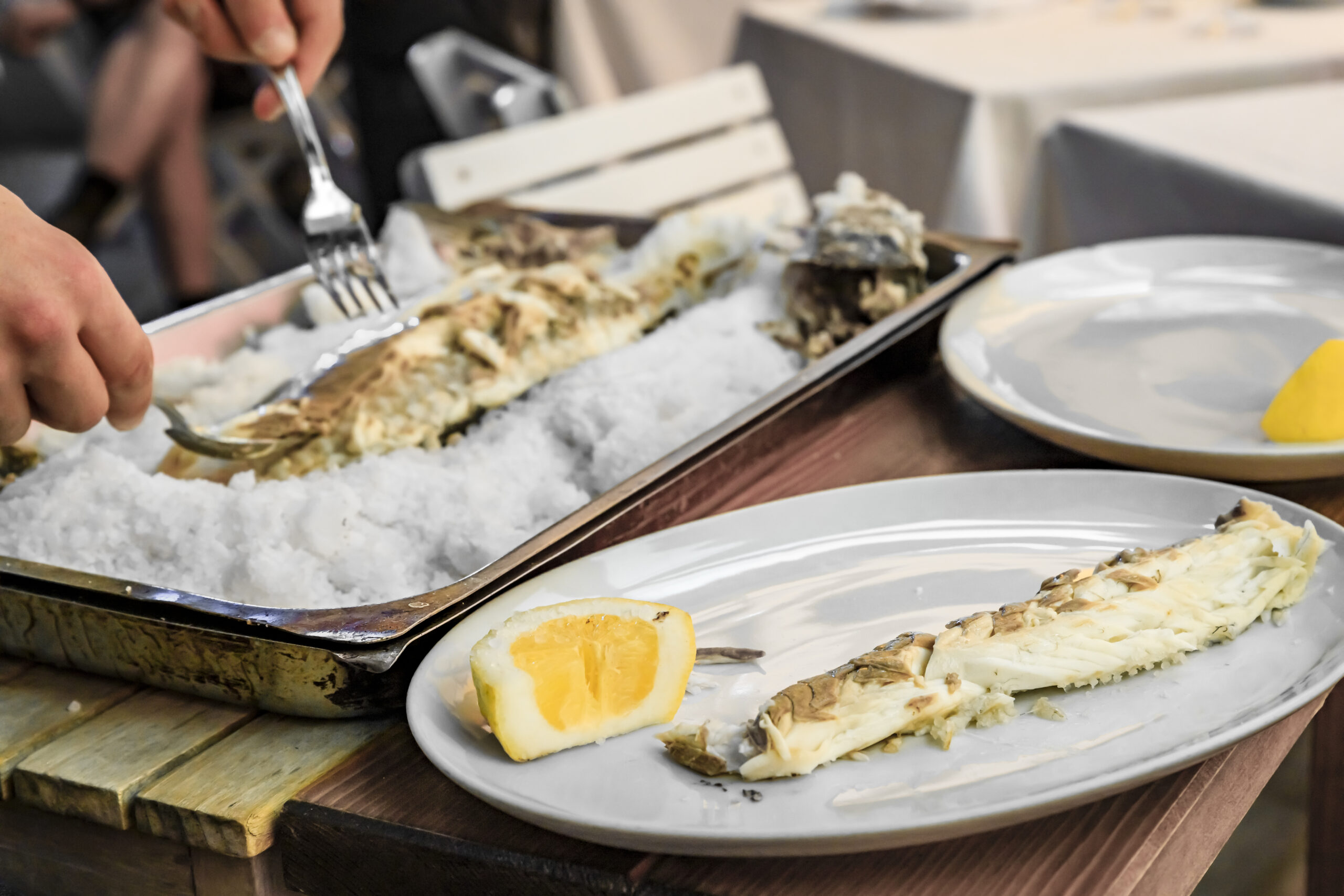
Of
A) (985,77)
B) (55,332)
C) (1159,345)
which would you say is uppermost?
(55,332)

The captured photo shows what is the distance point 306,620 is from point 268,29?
1.86ft

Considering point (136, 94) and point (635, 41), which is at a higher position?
point (136, 94)

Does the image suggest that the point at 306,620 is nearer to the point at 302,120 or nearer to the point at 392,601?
the point at 392,601

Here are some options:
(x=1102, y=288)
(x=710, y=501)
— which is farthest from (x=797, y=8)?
(x=710, y=501)

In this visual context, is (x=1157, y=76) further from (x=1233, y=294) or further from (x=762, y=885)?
(x=762, y=885)

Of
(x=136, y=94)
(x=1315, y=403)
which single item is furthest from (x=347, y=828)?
(x=136, y=94)

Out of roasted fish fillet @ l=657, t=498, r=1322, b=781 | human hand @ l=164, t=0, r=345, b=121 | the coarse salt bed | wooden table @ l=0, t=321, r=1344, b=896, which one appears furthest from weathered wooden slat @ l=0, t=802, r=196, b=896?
human hand @ l=164, t=0, r=345, b=121

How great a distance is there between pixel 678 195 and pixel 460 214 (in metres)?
0.73

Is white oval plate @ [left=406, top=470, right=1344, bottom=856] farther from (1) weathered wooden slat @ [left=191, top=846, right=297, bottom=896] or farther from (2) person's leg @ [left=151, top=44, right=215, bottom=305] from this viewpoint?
(2) person's leg @ [left=151, top=44, right=215, bottom=305]

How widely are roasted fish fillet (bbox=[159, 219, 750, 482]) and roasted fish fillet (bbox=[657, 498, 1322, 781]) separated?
0.40 metres

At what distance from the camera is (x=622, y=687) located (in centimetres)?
45

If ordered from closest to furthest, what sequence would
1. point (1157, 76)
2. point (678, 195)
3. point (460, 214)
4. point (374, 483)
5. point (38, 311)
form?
1. point (38, 311)
2. point (374, 483)
3. point (460, 214)
4. point (1157, 76)
5. point (678, 195)

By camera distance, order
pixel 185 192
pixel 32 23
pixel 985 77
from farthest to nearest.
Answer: pixel 32 23, pixel 185 192, pixel 985 77

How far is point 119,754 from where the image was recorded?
488 millimetres
